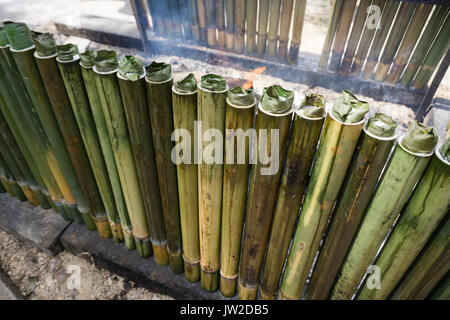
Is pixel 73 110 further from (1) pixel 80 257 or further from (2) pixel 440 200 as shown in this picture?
(2) pixel 440 200

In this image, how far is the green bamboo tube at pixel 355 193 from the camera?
1185mm

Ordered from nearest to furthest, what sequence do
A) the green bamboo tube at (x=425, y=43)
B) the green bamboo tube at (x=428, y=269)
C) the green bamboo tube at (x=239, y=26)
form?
1. the green bamboo tube at (x=428, y=269)
2. the green bamboo tube at (x=425, y=43)
3. the green bamboo tube at (x=239, y=26)

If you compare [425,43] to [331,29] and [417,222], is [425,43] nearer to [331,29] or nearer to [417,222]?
[331,29]

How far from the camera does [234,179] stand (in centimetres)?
161

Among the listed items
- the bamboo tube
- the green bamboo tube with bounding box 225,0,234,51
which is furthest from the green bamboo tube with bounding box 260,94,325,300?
the green bamboo tube with bounding box 225,0,234,51

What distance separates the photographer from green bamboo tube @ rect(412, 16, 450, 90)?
14.7 feet

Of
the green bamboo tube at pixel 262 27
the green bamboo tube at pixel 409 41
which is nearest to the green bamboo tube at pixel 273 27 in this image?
the green bamboo tube at pixel 262 27

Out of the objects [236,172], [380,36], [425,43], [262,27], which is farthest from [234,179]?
[262,27]

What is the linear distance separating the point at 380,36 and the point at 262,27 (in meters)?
2.13

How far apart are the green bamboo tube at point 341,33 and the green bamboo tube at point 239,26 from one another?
5.96ft

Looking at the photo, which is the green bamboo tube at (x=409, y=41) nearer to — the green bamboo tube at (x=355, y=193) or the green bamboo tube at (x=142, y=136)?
the green bamboo tube at (x=355, y=193)

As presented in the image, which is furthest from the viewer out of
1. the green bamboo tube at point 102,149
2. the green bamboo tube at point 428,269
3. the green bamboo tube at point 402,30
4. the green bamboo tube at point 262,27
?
the green bamboo tube at point 262,27

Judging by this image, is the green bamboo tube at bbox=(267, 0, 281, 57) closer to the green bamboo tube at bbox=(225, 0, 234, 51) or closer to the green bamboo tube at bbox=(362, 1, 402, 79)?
the green bamboo tube at bbox=(225, 0, 234, 51)

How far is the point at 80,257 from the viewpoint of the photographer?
9.40 feet
